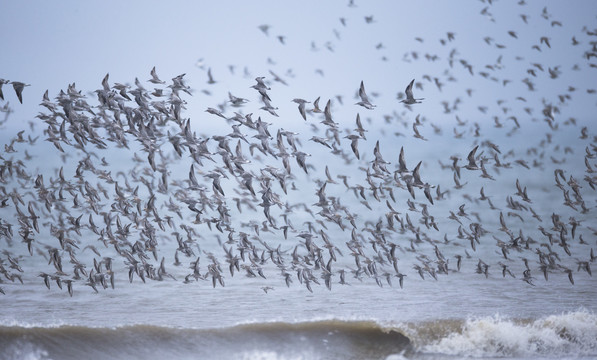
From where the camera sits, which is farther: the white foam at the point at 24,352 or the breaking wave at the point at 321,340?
the breaking wave at the point at 321,340

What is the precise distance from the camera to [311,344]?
853 inches

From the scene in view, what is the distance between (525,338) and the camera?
21.3 metres

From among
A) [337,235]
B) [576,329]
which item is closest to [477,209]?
[337,235]

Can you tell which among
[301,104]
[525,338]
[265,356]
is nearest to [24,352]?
[265,356]

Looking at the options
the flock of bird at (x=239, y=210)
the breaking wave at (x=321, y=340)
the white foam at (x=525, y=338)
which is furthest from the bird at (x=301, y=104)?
the white foam at (x=525, y=338)

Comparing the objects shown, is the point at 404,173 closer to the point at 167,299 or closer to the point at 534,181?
the point at 167,299

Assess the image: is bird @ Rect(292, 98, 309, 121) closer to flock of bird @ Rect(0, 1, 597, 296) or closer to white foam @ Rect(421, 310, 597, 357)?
flock of bird @ Rect(0, 1, 597, 296)

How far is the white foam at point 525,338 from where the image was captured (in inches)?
814

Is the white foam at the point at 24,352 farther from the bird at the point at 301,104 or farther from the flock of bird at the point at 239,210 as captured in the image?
the bird at the point at 301,104

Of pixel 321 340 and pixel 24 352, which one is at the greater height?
pixel 24 352

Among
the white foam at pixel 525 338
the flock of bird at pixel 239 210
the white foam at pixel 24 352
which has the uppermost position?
the flock of bird at pixel 239 210

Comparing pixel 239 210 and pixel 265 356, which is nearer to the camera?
pixel 265 356

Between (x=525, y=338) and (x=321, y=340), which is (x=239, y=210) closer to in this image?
(x=321, y=340)

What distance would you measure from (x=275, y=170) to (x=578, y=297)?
1328cm
